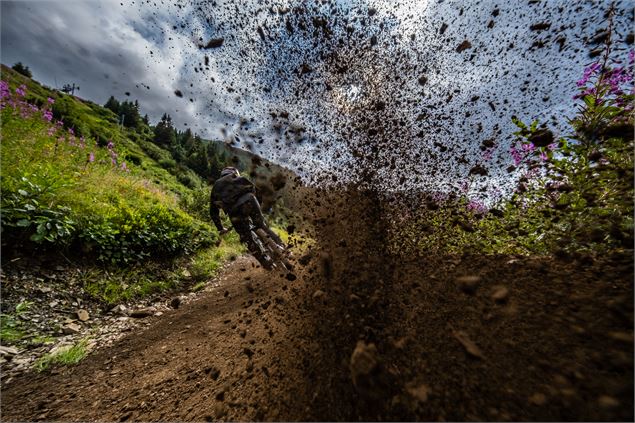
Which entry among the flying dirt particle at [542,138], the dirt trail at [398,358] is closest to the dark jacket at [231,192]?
the dirt trail at [398,358]

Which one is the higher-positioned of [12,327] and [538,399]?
[538,399]

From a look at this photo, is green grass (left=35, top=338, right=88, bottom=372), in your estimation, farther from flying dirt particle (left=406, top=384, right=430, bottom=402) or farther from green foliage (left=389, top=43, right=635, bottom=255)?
green foliage (left=389, top=43, right=635, bottom=255)

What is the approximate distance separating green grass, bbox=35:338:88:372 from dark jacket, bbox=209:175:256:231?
2.86 meters

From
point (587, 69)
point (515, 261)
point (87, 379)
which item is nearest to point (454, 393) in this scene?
point (515, 261)

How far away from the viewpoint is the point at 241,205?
4.88 m

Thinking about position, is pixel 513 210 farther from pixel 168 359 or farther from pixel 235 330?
pixel 168 359

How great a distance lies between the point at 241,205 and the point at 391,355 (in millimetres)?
4132

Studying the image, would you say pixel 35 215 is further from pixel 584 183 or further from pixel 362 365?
pixel 584 183

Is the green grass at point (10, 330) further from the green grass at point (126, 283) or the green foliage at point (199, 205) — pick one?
the green foliage at point (199, 205)

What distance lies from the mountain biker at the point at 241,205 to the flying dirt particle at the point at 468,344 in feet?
13.3

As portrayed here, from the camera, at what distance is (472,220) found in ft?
14.1

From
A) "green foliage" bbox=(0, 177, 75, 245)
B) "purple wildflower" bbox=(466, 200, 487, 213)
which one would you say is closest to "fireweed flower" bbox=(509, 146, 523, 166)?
"purple wildflower" bbox=(466, 200, 487, 213)

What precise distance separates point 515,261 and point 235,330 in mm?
3356

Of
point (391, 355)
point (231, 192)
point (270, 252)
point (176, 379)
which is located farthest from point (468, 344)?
point (231, 192)
